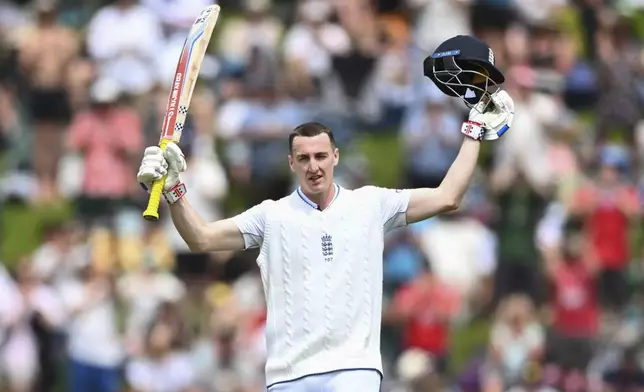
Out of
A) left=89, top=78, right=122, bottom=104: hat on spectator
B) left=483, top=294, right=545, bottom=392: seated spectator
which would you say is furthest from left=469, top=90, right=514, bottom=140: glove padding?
left=89, top=78, right=122, bottom=104: hat on spectator

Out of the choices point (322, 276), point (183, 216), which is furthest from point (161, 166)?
point (322, 276)

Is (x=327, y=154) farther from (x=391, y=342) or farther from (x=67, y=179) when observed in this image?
(x=67, y=179)

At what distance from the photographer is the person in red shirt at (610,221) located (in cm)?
1677

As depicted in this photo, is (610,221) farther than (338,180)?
Yes

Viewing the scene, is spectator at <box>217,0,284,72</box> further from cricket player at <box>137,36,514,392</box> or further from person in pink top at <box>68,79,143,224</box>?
cricket player at <box>137,36,514,392</box>

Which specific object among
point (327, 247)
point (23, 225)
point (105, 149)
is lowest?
point (327, 247)

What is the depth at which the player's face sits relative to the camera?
859cm

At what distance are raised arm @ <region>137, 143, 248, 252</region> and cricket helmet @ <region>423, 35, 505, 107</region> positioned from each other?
143 cm

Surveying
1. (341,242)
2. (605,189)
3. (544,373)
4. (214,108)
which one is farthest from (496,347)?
(341,242)

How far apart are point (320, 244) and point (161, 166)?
3.18 ft

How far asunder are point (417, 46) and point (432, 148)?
1825mm

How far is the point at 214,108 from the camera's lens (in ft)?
59.4

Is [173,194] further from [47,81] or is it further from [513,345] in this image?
[47,81]

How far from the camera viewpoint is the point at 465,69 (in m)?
8.95
